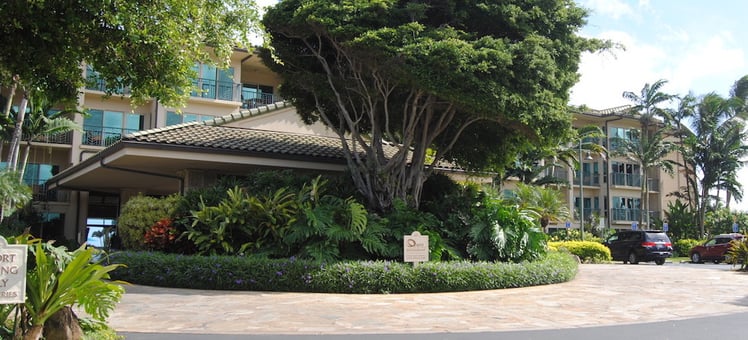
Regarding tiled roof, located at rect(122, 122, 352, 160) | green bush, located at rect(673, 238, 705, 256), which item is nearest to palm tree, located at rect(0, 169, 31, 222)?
tiled roof, located at rect(122, 122, 352, 160)

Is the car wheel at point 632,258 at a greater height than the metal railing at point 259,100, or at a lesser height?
lesser

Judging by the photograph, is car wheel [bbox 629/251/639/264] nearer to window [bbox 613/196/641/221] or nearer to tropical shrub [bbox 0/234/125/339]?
window [bbox 613/196/641/221]

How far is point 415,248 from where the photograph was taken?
12961 mm

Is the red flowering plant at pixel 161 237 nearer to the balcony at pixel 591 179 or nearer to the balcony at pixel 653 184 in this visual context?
the balcony at pixel 591 179

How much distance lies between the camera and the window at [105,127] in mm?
30906

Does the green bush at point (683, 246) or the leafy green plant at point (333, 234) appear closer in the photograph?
the leafy green plant at point (333, 234)

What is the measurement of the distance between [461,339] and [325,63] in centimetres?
990

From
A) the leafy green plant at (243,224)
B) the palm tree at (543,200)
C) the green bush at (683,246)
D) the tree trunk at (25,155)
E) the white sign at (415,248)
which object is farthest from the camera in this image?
the green bush at (683,246)

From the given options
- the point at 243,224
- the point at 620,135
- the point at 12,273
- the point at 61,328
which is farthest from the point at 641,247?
the point at 12,273

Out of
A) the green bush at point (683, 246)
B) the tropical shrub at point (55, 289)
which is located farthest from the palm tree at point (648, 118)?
the tropical shrub at point (55, 289)

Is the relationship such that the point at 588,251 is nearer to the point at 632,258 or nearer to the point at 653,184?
the point at 632,258

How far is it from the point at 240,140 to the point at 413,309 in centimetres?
956

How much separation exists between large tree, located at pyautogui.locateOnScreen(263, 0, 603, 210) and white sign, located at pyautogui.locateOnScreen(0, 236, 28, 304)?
6.52 metres

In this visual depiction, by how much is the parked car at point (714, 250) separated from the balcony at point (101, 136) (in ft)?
99.9
